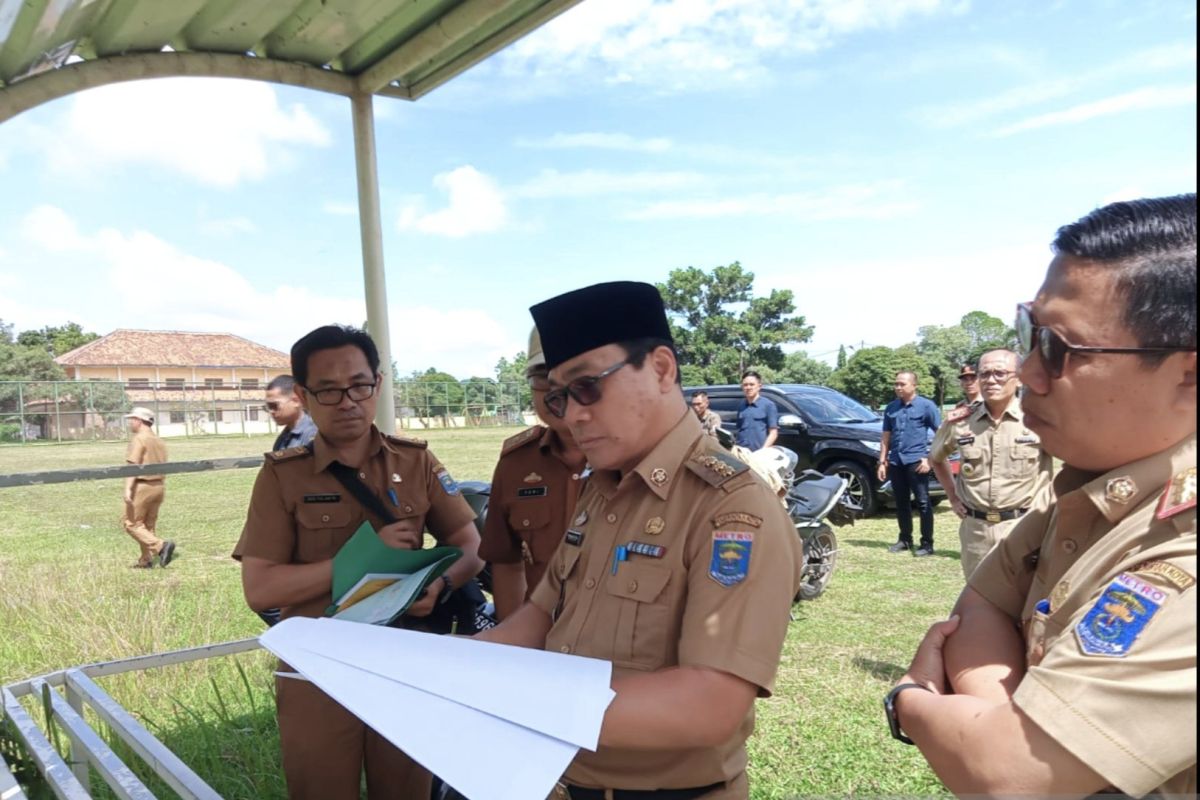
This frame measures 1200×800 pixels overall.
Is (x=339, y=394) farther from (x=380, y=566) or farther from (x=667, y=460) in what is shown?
(x=667, y=460)

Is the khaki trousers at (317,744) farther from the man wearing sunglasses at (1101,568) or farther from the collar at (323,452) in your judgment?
the man wearing sunglasses at (1101,568)

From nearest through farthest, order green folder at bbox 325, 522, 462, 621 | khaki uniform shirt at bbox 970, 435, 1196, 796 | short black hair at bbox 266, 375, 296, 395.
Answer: khaki uniform shirt at bbox 970, 435, 1196, 796, green folder at bbox 325, 522, 462, 621, short black hair at bbox 266, 375, 296, 395

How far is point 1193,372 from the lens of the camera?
0.89 metres

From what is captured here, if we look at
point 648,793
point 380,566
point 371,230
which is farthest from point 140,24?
point 648,793

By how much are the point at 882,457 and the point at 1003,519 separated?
4053 mm

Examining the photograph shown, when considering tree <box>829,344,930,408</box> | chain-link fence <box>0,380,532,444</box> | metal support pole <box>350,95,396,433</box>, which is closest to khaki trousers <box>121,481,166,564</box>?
metal support pole <box>350,95,396,433</box>

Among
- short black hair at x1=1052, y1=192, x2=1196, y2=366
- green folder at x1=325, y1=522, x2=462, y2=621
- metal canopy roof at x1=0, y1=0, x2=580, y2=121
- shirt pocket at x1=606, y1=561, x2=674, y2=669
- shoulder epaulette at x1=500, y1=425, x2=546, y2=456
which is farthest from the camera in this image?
shoulder epaulette at x1=500, y1=425, x2=546, y2=456

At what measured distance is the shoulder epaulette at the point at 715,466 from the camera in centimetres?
137

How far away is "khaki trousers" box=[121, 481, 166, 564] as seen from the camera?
26.3ft

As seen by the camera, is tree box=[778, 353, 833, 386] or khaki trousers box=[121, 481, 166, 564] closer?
khaki trousers box=[121, 481, 166, 564]

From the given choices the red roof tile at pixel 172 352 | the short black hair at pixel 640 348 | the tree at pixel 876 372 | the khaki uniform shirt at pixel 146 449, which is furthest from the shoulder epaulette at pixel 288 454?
the red roof tile at pixel 172 352

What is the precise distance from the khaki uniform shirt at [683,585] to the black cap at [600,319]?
0.67 feet

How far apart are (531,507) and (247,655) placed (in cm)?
282

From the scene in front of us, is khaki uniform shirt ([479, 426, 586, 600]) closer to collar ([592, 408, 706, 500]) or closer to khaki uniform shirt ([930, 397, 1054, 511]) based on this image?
collar ([592, 408, 706, 500])
